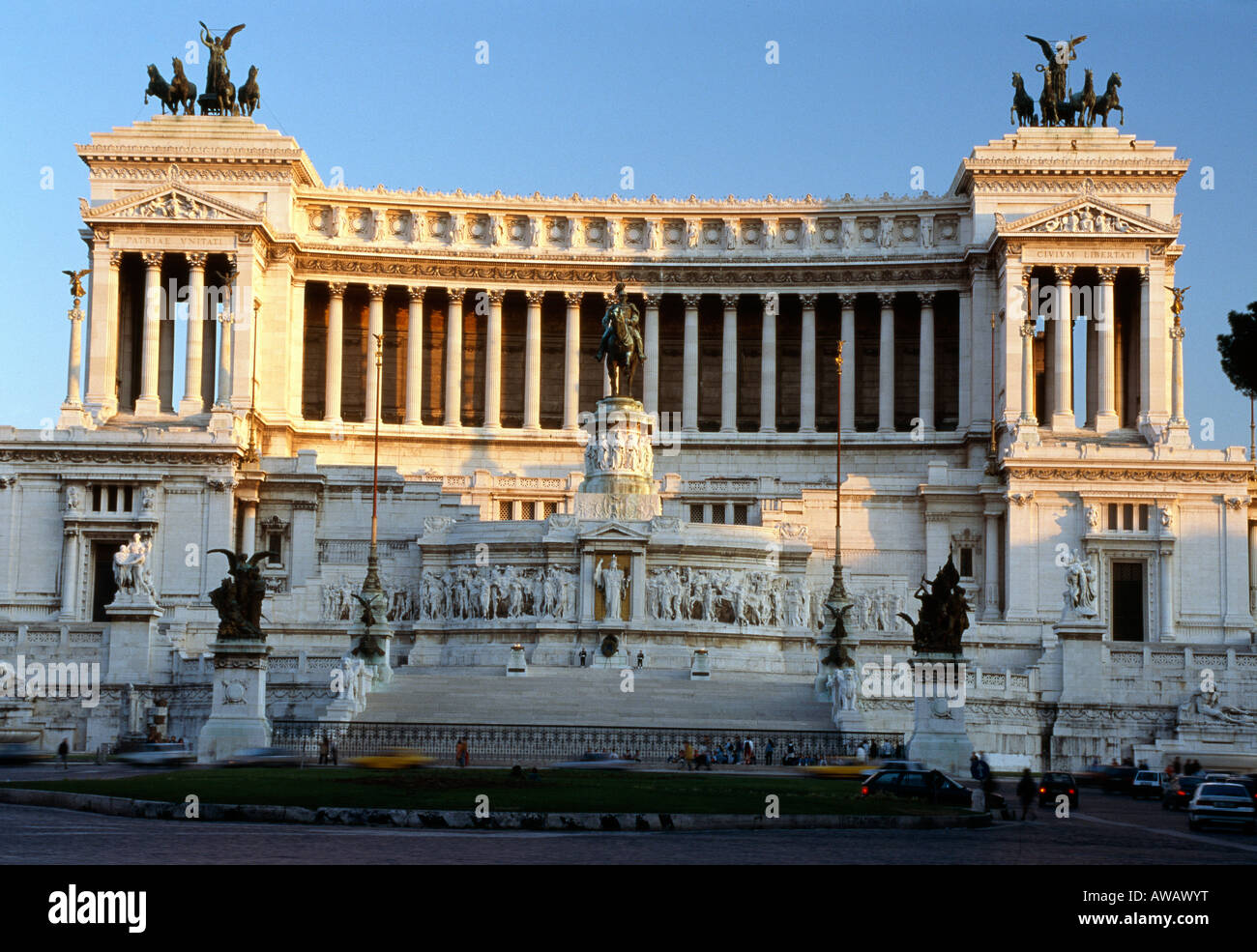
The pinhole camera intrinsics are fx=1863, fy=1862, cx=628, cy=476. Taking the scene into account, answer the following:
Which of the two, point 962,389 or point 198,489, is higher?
point 962,389

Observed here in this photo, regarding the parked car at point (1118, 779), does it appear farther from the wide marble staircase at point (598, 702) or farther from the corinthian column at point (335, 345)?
the corinthian column at point (335, 345)

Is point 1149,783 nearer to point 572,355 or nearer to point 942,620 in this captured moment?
point 942,620

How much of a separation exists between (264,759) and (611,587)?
27.0m

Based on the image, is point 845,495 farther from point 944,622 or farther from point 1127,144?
point 944,622

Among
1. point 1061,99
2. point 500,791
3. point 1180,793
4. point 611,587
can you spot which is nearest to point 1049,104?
point 1061,99

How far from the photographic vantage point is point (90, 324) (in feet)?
299

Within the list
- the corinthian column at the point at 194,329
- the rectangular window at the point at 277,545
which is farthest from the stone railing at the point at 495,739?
the corinthian column at the point at 194,329

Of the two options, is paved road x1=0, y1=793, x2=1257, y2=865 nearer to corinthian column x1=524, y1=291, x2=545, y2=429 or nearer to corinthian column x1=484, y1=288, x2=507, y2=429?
corinthian column x1=484, y1=288, x2=507, y2=429

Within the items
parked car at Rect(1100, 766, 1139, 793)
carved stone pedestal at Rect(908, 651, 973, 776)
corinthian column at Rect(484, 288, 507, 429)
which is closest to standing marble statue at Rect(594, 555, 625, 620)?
carved stone pedestal at Rect(908, 651, 973, 776)

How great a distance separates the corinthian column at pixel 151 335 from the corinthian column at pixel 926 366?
1517 inches

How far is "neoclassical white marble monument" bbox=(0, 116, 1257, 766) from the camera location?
71375 mm

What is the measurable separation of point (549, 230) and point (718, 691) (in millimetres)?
45362

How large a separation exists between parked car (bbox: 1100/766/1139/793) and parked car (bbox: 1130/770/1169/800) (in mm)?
1755
